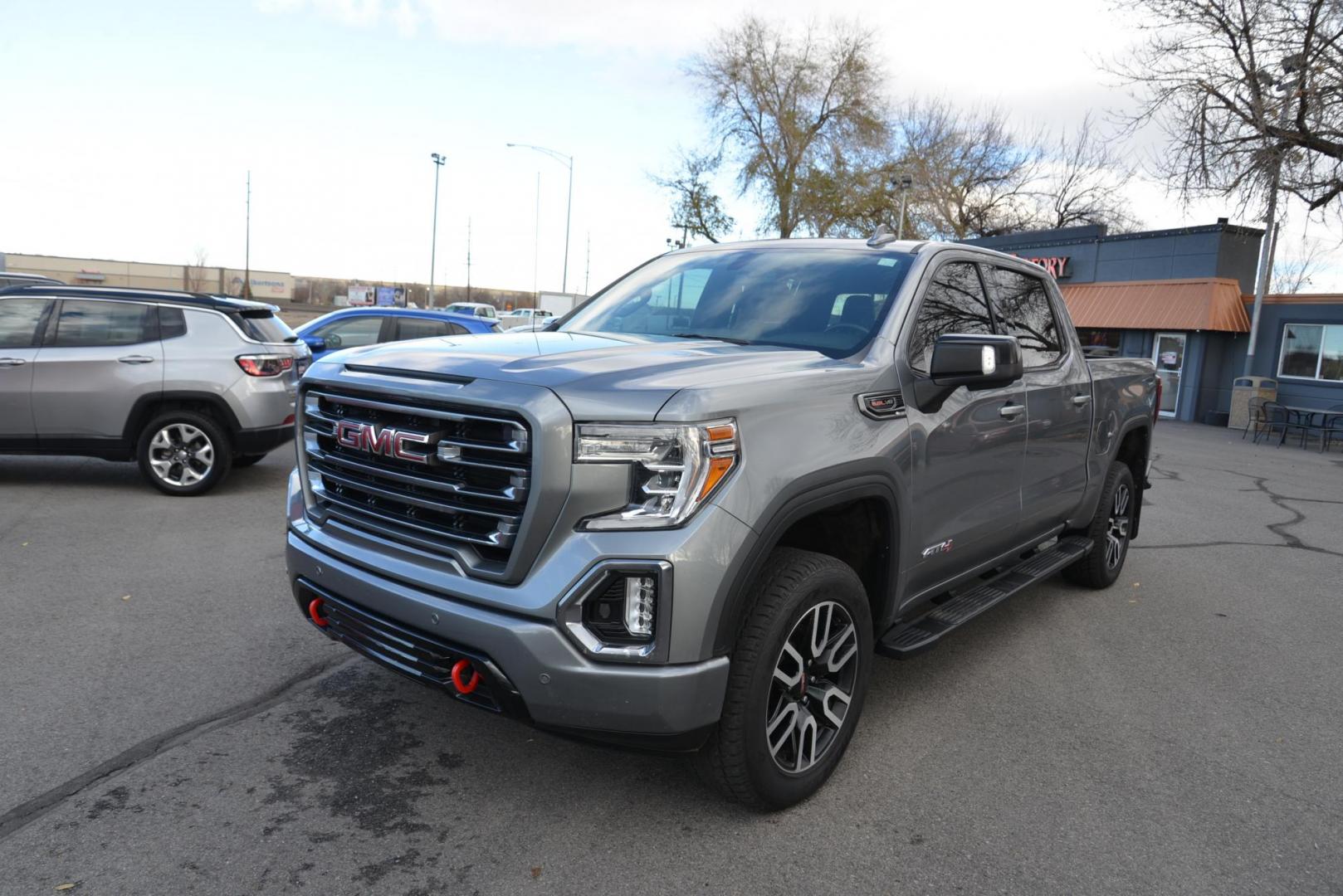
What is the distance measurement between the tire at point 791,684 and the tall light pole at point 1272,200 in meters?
18.5

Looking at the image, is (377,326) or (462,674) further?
(377,326)

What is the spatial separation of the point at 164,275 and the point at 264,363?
3248 inches

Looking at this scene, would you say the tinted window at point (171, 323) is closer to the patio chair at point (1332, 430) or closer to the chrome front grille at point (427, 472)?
the chrome front grille at point (427, 472)

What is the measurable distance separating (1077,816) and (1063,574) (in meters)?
3.41

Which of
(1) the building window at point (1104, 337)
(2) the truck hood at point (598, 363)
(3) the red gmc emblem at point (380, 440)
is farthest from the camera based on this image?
(1) the building window at point (1104, 337)

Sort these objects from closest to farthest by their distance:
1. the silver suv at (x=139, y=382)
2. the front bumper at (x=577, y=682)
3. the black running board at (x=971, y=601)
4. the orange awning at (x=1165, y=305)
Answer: the front bumper at (x=577, y=682) < the black running board at (x=971, y=601) < the silver suv at (x=139, y=382) < the orange awning at (x=1165, y=305)

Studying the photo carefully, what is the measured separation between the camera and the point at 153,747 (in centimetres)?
345

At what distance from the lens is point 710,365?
120 inches

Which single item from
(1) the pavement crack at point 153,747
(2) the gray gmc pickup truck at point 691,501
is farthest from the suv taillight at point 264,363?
(2) the gray gmc pickup truck at point 691,501

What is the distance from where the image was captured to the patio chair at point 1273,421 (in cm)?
1792

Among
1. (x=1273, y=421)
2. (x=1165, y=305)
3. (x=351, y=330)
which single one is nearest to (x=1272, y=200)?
(x=1273, y=421)

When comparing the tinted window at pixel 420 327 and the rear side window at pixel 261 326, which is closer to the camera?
the rear side window at pixel 261 326

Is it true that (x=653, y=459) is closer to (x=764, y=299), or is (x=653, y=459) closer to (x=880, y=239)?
(x=764, y=299)

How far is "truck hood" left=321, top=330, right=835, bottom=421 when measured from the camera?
2717mm
